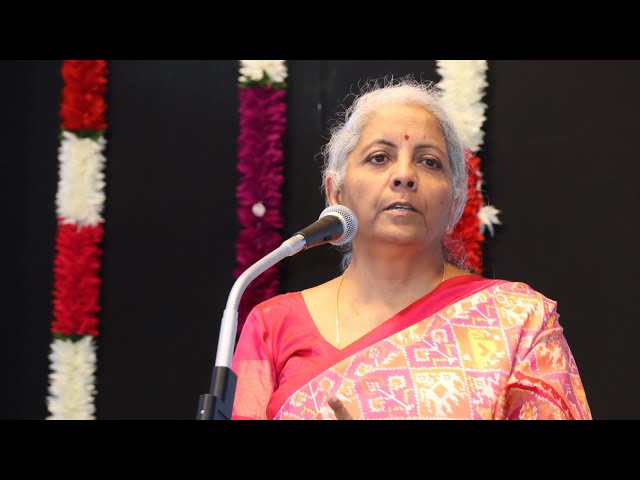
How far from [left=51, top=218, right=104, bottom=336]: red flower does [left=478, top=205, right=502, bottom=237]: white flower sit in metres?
1.64

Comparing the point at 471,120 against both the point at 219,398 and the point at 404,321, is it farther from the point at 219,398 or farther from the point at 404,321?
the point at 219,398

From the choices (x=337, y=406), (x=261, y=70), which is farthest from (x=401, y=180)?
(x=261, y=70)

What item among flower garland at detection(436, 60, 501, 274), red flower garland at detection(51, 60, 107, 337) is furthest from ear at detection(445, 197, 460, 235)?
red flower garland at detection(51, 60, 107, 337)

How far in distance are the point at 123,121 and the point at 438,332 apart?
1997mm

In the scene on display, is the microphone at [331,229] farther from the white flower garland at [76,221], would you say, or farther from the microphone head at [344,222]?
the white flower garland at [76,221]

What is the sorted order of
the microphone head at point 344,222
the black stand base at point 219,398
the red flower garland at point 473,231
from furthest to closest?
the red flower garland at point 473,231 → the microphone head at point 344,222 → the black stand base at point 219,398

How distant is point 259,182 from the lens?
3402 millimetres

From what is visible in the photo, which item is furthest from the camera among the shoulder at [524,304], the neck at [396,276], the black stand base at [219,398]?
the neck at [396,276]

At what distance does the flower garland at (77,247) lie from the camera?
11.3 ft

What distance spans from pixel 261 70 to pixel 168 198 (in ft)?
2.27

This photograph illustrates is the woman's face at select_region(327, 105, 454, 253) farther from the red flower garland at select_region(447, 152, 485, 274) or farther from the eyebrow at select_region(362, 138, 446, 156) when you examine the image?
the red flower garland at select_region(447, 152, 485, 274)

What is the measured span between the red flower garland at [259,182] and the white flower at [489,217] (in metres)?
0.84

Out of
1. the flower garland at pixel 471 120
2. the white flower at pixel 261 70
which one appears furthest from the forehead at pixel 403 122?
the white flower at pixel 261 70

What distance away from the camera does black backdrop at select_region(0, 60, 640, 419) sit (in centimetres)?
333
